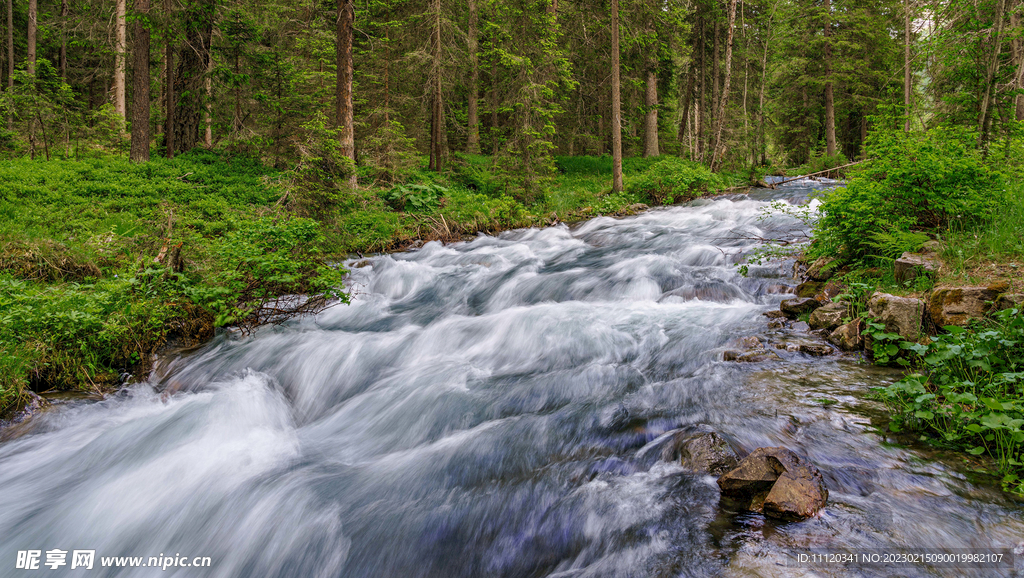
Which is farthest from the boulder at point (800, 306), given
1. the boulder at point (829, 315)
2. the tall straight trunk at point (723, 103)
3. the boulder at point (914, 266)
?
the tall straight trunk at point (723, 103)

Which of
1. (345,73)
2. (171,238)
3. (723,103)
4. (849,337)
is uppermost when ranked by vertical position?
(723,103)

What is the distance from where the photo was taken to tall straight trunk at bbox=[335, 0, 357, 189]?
496 inches

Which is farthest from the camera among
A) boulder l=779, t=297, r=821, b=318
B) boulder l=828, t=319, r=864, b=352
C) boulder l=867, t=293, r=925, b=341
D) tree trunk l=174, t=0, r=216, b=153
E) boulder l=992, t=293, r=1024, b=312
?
tree trunk l=174, t=0, r=216, b=153

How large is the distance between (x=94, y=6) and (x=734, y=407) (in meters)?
21.0

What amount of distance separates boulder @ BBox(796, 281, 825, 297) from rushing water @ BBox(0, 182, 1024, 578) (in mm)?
423

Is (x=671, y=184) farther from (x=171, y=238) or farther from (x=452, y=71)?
(x=171, y=238)

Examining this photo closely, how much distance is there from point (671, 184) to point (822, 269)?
11.4 m

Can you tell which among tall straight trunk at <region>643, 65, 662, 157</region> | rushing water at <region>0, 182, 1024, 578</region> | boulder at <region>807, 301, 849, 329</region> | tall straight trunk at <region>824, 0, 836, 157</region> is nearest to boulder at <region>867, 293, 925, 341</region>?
rushing water at <region>0, 182, 1024, 578</region>

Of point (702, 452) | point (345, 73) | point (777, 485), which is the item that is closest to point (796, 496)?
point (777, 485)

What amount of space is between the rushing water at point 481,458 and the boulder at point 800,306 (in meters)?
0.44

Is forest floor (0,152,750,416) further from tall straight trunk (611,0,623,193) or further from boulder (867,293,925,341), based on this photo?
boulder (867,293,925,341)

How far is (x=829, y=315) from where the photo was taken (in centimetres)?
527

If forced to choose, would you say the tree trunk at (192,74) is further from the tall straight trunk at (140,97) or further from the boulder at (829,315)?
the boulder at (829,315)

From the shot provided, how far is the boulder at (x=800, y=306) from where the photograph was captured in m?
5.72
